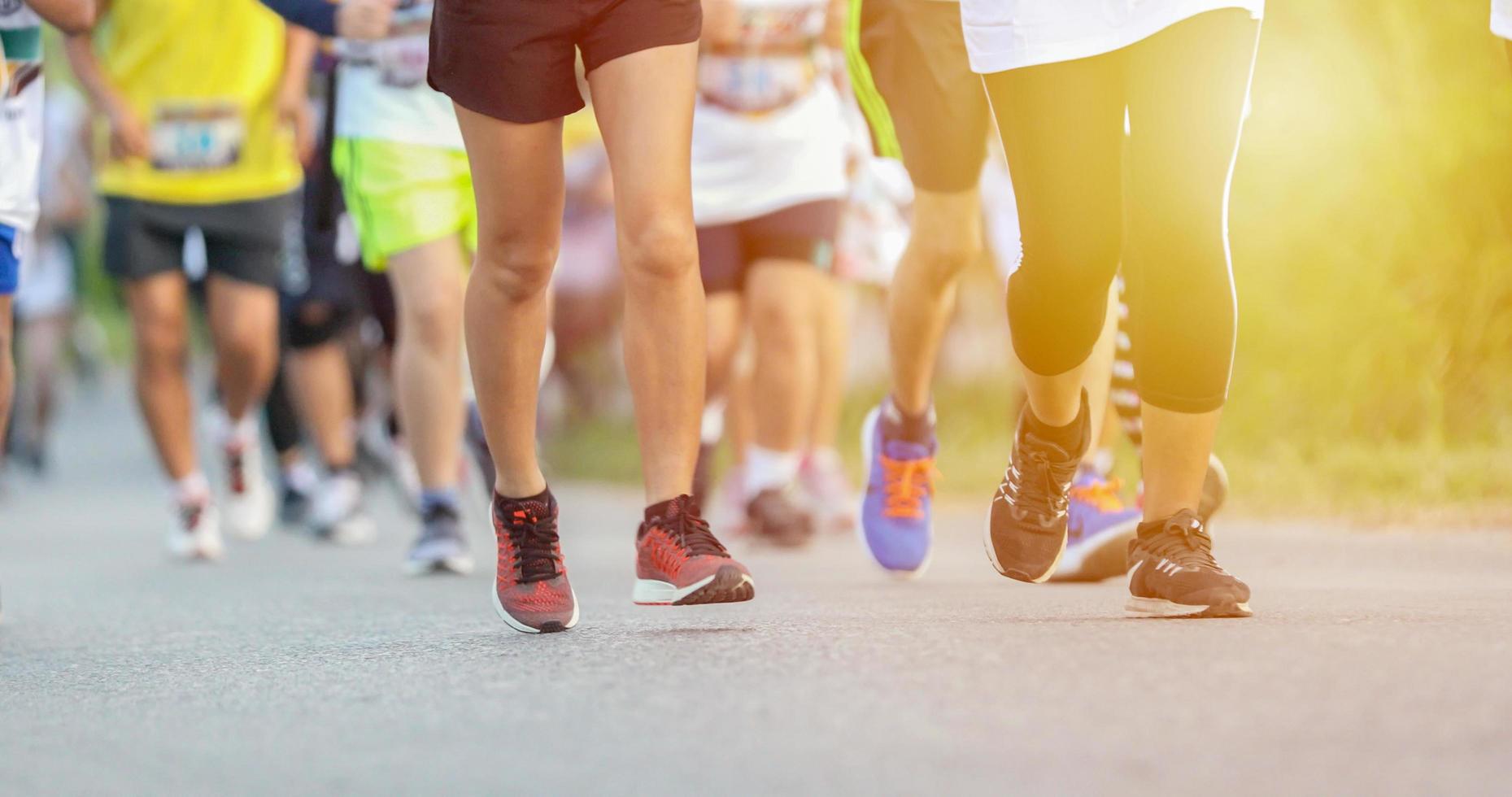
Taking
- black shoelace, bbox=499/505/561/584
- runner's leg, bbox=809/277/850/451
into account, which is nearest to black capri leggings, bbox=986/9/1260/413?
black shoelace, bbox=499/505/561/584

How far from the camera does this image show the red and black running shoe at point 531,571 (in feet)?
12.4

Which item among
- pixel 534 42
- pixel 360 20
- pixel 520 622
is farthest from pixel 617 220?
pixel 360 20

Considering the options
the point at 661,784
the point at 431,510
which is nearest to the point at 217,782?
the point at 661,784

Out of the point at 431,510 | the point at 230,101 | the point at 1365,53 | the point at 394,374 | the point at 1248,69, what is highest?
the point at 1365,53

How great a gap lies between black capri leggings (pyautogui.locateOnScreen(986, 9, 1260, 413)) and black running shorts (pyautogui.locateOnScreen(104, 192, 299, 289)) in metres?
4.13

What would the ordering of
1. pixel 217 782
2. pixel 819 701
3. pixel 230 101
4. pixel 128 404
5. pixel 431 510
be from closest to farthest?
1. pixel 217 782
2. pixel 819 701
3. pixel 431 510
4. pixel 230 101
5. pixel 128 404

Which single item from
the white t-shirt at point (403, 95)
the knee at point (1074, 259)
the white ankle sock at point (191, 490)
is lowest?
the white ankle sock at point (191, 490)

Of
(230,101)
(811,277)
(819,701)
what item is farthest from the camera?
(230,101)

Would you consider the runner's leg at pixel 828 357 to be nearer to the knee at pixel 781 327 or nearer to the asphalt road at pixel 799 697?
the knee at pixel 781 327

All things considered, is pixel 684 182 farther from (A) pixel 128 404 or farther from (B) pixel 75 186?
(A) pixel 128 404

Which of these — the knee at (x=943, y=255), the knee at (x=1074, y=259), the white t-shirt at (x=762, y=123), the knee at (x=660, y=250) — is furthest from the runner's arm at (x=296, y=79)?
the knee at (x=1074, y=259)

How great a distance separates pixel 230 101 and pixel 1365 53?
4278 millimetres

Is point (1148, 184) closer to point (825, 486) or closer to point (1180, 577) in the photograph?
point (1180, 577)

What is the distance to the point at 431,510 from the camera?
19.7ft
